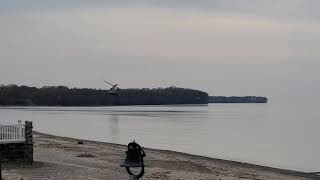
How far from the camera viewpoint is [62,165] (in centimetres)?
2128

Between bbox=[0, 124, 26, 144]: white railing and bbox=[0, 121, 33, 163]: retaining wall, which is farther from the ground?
bbox=[0, 124, 26, 144]: white railing

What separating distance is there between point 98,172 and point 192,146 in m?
31.4

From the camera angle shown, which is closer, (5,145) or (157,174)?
(5,145)

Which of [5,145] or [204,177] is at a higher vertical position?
[5,145]

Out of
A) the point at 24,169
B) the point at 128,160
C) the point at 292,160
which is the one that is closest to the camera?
the point at 128,160

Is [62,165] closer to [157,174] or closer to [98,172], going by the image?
[98,172]

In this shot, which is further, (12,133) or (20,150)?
(20,150)

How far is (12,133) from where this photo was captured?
782 inches

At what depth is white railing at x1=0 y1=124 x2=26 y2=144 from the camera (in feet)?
64.5

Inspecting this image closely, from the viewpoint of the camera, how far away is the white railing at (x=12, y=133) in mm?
19669

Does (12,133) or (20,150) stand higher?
(12,133)

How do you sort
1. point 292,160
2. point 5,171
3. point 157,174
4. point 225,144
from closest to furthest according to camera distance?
1. point 5,171
2. point 157,174
3. point 292,160
4. point 225,144

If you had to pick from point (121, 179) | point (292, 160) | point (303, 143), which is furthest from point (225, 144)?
point (121, 179)

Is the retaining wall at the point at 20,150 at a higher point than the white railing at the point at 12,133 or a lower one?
lower
